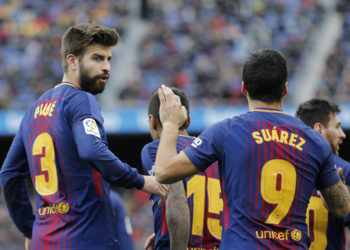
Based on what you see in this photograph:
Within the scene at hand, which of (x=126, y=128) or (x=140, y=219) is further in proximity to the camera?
(x=140, y=219)

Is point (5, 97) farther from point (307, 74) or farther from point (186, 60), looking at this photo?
point (307, 74)

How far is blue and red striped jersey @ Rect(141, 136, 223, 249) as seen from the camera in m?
4.45

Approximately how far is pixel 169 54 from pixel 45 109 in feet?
40.9

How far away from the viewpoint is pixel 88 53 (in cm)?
436

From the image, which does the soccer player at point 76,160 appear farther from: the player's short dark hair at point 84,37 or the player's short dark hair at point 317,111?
the player's short dark hair at point 317,111

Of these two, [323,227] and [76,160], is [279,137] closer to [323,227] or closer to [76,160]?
[76,160]

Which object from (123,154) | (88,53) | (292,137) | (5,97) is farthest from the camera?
(123,154)

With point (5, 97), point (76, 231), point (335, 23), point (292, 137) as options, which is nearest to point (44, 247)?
point (76, 231)

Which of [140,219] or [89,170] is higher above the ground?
[89,170]

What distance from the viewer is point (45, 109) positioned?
4.25 meters

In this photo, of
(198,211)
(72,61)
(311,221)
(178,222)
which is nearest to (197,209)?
(198,211)

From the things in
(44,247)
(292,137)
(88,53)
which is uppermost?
(88,53)

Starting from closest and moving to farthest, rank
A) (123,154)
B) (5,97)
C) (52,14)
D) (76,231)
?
(76,231)
(5,97)
(123,154)
(52,14)

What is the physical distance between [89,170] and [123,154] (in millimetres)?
12148
